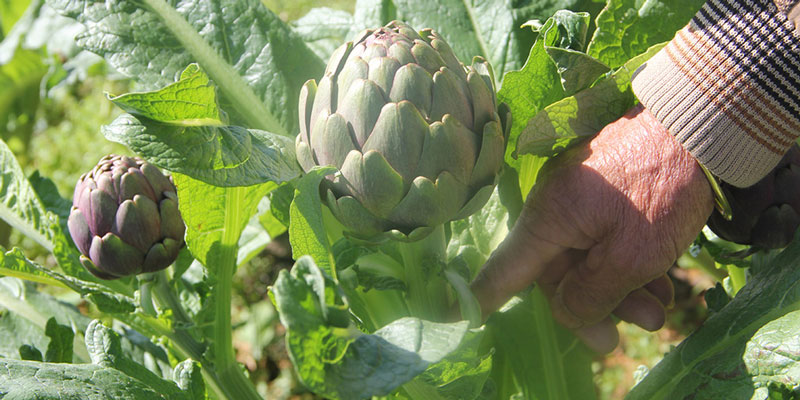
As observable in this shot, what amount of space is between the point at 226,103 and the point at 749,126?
52 centimetres

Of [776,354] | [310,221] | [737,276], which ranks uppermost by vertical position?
[310,221]

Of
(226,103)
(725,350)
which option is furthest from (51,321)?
(725,350)

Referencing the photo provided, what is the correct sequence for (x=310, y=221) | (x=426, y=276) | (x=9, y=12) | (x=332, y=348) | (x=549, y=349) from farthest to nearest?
(x=9, y=12) → (x=549, y=349) → (x=426, y=276) → (x=310, y=221) → (x=332, y=348)

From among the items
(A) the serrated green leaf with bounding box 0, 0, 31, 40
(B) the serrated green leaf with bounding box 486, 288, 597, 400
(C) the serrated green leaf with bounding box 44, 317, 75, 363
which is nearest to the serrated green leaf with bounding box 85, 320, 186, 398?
(C) the serrated green leaf with bounding box 44, 317, 75, 363

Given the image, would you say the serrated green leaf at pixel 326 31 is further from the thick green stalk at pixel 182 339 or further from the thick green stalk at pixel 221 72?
the thick green stalk at pixel 182 339

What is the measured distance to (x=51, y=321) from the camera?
763mm

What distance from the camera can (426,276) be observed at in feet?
2.25

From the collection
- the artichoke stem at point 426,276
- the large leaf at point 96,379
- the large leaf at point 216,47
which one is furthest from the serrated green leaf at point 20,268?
the artichoke stem at point 426,276

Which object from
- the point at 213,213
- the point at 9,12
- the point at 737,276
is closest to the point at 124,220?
the point at 213,213

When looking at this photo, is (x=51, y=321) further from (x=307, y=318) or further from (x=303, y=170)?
(x=307, y=318)

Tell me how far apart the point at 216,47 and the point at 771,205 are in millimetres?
586

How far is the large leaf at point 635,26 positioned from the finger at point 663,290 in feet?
0.79

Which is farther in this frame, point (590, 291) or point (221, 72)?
point (221, 72)

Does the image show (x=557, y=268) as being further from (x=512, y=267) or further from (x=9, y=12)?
(x=9, y=12)
